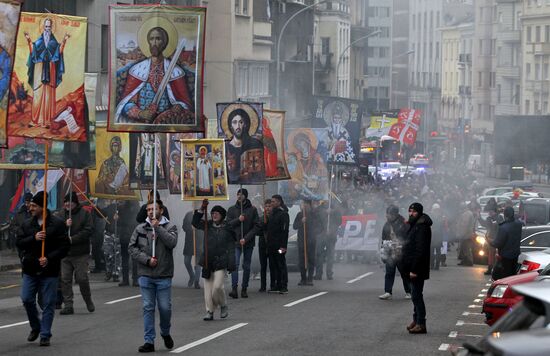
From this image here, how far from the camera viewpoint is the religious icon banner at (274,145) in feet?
95.3

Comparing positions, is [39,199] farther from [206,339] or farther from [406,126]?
[406,126]

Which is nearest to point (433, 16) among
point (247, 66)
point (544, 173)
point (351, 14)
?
point (351, 14)

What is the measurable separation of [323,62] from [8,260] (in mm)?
70243

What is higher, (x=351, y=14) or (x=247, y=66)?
(x=351, y=14)

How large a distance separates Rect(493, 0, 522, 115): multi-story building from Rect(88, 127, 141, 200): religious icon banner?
87.7 meters

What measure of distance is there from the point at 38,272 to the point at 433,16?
133 m

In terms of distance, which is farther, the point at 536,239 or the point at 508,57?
the point at 508,57

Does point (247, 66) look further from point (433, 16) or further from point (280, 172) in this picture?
point (433, 16)

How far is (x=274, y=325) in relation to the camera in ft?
60.2

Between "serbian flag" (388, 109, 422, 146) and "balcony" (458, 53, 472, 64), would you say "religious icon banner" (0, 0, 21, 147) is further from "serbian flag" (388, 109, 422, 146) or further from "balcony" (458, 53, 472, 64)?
"balcony" (458, 53, 472, 64)

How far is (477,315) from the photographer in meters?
20.3

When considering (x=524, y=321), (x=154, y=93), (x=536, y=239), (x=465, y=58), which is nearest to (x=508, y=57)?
(x=465, y=58)

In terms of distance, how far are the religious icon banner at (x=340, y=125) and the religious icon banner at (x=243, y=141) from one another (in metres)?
9.98

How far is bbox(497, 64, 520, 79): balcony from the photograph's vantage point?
113 metres
